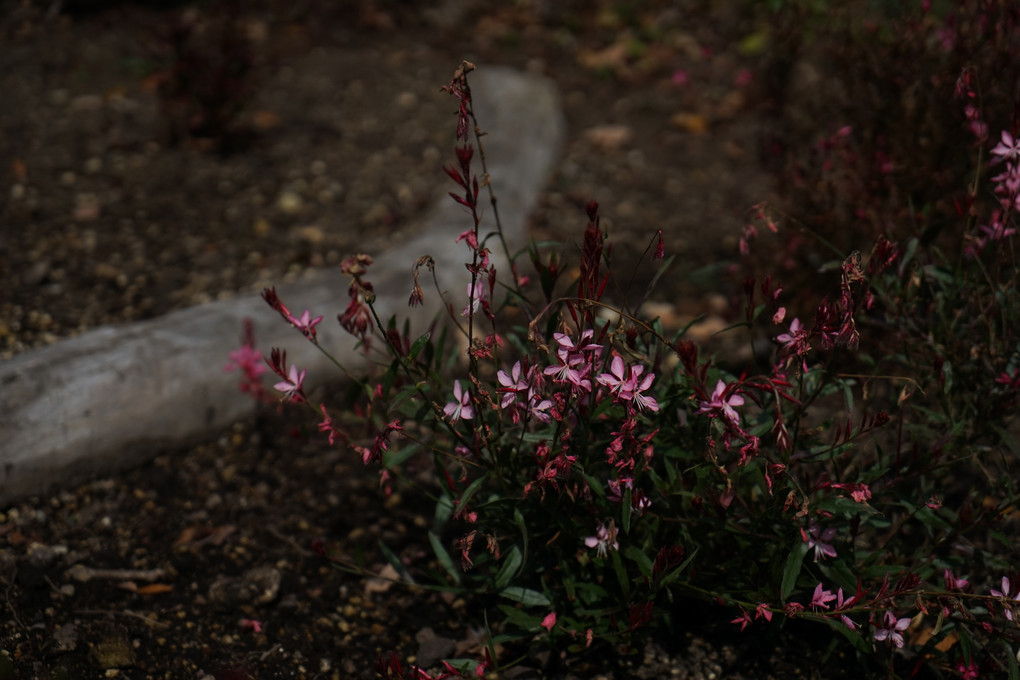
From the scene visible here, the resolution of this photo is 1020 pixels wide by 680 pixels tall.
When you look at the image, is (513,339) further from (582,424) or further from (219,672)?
(219,672)

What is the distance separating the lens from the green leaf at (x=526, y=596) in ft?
7.43

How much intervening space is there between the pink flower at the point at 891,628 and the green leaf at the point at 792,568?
22 cm

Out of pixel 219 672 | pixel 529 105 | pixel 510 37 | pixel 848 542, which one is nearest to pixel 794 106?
pixel 529 105

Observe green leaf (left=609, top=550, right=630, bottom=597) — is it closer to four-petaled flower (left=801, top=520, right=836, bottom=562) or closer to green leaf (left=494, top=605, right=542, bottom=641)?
green leaf (left=494, top=605, right=542, bottom=641)

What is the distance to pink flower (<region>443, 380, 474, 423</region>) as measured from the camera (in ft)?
6.72

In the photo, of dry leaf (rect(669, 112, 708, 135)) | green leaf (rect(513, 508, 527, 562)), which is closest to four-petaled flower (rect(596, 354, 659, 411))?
green leaf (rect(513, 508, 527, 562))

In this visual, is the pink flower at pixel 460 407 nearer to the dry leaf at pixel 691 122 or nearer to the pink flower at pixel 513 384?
the pink flower at pixel 513 384

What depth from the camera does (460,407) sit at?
2074 mm

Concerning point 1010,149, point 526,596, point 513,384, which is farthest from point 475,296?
point 1010,149

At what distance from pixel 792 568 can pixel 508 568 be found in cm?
67

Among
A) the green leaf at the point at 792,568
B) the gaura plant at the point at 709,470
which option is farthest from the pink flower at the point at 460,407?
the green leaf at the point at 792,568

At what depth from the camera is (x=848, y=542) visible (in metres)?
2.24

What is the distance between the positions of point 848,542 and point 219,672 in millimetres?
1610

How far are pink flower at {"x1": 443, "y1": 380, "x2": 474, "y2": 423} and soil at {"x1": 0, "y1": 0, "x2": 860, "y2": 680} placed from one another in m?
0.59
